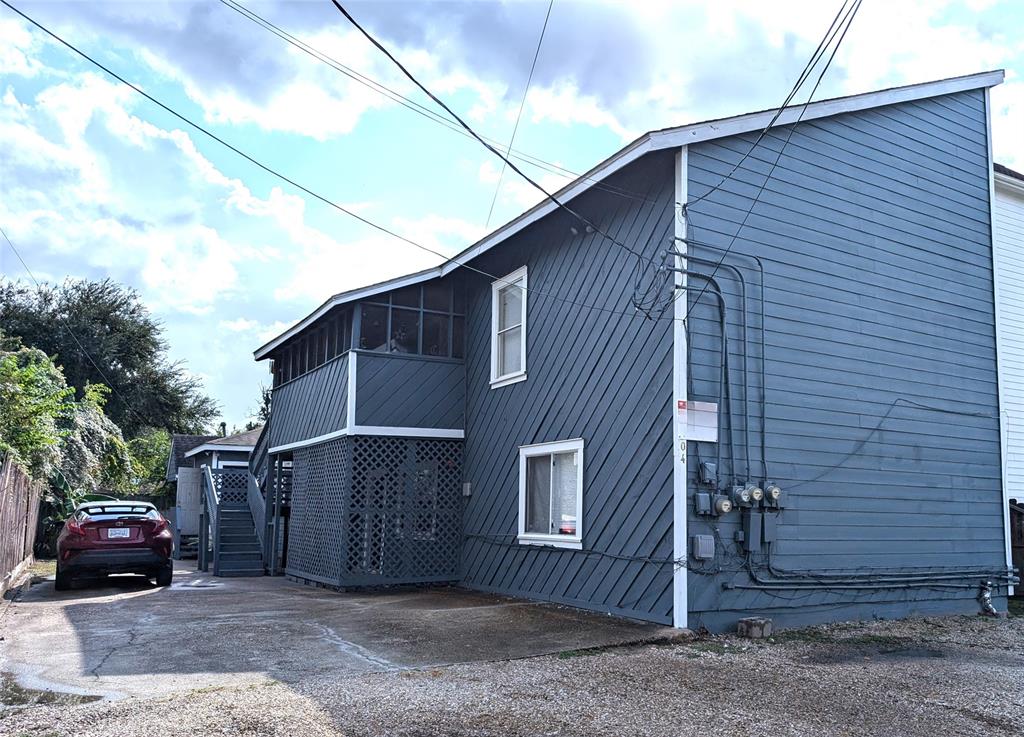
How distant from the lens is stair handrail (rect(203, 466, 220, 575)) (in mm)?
16234

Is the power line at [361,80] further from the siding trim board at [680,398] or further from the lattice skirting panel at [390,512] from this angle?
the lattice skirting panel at [390,512]

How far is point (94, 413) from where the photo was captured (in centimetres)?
2369

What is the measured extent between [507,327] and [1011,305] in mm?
7171

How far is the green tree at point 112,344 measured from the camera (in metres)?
35.3

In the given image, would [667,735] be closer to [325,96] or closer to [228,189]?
[325,96]

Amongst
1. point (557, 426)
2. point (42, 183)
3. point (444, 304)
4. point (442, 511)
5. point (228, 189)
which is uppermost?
point (42, 183)

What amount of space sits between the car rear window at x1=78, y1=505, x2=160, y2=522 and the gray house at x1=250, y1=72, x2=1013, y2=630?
2576 mm

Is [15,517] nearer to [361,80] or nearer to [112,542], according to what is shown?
[112,542]

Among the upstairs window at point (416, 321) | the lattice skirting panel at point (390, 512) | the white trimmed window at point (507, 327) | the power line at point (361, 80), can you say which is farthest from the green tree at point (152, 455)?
the power line at point (361, 80)

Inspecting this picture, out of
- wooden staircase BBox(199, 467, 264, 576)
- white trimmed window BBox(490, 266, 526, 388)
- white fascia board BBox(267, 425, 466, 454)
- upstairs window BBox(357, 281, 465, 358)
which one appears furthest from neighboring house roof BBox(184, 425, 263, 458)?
white trimmed window BBox(490, 266, 526, 388)

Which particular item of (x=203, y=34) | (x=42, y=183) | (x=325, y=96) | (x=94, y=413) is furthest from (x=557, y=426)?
(x=94, y=413)

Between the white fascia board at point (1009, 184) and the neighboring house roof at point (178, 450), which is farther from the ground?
the white fascia board at point (1009, 184)

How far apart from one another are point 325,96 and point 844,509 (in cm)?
714

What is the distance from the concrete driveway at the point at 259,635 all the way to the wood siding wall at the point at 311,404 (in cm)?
286
